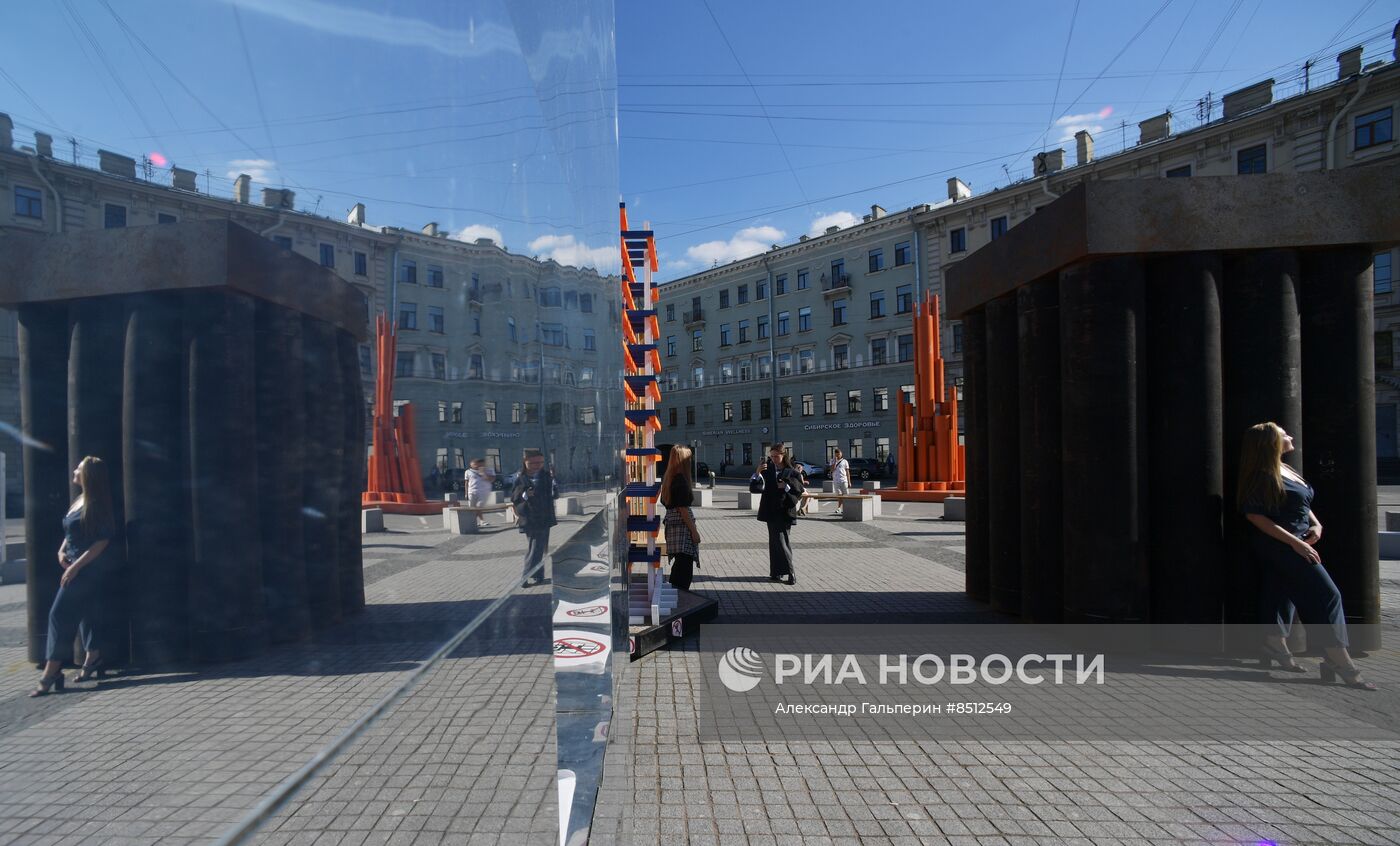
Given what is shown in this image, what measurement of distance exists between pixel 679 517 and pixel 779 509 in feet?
5.69

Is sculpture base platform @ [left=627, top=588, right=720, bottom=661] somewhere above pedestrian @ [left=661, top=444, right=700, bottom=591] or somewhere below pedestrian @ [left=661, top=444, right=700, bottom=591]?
below

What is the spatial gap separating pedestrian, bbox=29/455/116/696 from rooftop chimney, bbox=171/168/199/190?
0.21 m

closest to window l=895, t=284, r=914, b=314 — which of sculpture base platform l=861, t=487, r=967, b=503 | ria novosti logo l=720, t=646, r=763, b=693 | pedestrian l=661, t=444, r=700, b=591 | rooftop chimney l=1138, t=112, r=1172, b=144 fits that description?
sculpture base platform l=861, t=487, r=967, b=503

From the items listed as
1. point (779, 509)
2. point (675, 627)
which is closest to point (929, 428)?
point (779, 509)

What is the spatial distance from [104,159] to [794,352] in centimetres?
4433

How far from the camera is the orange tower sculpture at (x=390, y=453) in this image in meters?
0.76

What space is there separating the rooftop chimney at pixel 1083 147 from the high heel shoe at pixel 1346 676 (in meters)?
11.6

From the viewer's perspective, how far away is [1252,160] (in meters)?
6.18

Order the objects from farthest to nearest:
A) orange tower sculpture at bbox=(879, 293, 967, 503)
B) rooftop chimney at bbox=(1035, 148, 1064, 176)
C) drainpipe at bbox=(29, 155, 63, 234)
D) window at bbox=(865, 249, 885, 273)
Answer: window at bbox=(865, 249, 885, 273)
rooftop chimney at bbox=(1035, 148, 1064, 176)
orange tower sculpture at bbox=(879, 293, 967, 503)
drainpipe at bbox=(29, 155, 63, 234)

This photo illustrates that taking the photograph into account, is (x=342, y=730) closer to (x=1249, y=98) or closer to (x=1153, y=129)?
(x=1249, y=98)

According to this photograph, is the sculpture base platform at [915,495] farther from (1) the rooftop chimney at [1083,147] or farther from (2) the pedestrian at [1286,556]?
(2) the pedestrian at [1286,556]

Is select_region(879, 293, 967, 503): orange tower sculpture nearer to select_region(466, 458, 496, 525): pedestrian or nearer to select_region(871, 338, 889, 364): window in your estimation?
select_region(871, 338, 889, 364): window

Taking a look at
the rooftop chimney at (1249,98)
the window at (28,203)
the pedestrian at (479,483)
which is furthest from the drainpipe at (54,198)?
the rooftop chimney at (1249,98)

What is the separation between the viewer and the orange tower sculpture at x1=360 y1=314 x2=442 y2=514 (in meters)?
0.76
